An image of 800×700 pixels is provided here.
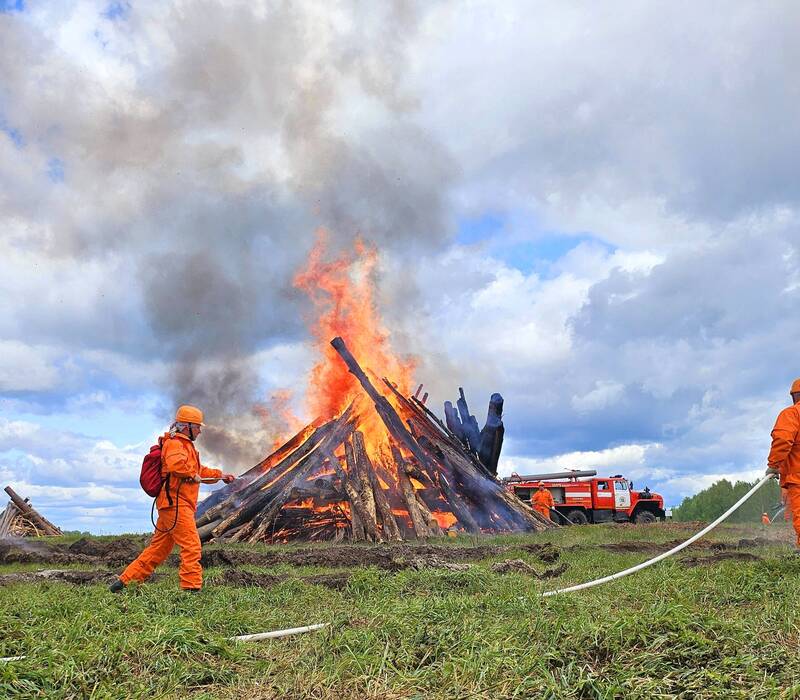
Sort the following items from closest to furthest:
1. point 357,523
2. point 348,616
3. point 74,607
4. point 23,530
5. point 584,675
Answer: point 584,675 → point 348,616 → point 74,607 → point 357,523 → point 23,530

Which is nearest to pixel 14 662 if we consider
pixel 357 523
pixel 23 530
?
pixel 357 523

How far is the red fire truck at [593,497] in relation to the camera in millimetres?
32406

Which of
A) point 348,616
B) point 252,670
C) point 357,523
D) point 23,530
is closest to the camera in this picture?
point 252,670

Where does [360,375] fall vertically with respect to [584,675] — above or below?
above

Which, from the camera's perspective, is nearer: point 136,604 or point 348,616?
point 348,616

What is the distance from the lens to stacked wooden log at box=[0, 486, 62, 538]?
21266mm

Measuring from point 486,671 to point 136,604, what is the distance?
13.6 ft

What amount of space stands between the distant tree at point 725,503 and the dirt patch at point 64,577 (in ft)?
95.4

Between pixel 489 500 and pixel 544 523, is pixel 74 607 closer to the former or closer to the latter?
pixel 489 500

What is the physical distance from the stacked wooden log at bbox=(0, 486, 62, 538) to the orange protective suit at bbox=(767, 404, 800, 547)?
19828 millimetres

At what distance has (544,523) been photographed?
913 inches

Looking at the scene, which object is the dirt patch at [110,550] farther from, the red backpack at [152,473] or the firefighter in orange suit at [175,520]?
the red backpack at [152,473]

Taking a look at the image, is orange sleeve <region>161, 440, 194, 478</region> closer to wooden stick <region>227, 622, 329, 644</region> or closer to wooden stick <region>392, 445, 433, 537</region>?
wooden stick <region>227, 622, 329, 644</region>

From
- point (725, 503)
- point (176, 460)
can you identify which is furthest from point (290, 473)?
point (725, 503)
